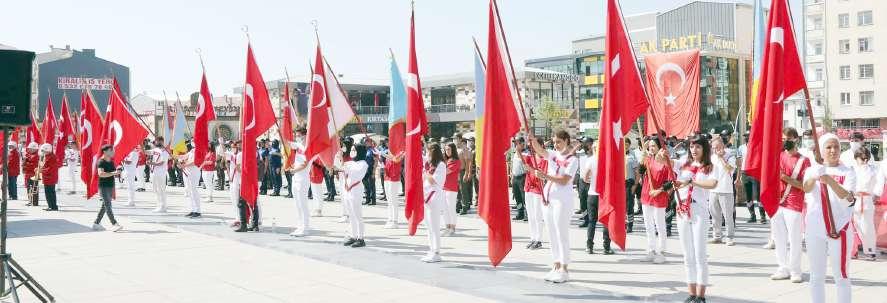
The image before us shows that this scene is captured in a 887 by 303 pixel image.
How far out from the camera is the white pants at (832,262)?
6145mm

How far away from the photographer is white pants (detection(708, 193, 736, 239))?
462 inches

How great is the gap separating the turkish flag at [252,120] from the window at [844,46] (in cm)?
7072

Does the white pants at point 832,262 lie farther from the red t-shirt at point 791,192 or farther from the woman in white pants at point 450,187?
the woman in white pants at point 450,187

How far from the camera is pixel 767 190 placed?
21.7ft

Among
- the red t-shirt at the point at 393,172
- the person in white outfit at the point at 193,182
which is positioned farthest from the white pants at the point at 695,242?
the person in white outfit at the point at 193,182

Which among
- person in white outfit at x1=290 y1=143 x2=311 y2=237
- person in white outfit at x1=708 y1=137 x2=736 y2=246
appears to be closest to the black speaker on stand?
person in white outfit at x1=290 y1=143 x2=311 y2=237

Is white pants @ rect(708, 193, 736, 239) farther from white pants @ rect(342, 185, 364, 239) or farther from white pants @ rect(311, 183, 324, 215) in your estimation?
white pants @ rect(311, 183, 324, 215)

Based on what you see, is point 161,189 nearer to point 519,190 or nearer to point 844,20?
point 519,190

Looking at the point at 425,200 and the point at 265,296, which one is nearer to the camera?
the point at 265,296

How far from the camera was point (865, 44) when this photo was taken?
69125 millimetres

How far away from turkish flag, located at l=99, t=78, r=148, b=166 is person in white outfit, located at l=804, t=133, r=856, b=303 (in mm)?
15200

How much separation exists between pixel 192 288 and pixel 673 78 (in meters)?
10.5

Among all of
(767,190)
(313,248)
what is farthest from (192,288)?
(767,190)

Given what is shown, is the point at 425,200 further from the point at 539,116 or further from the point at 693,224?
the point at 539,116
